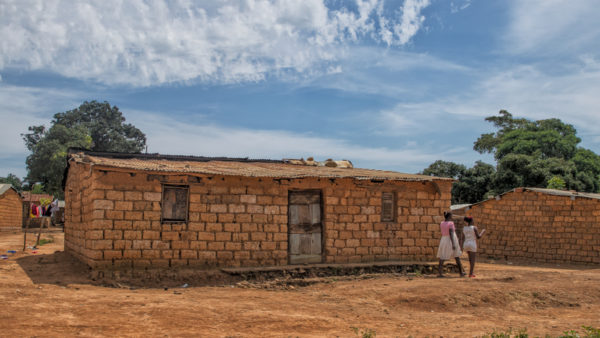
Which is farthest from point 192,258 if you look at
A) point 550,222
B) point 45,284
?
point 550,222

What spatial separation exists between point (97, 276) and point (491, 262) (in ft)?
42.8

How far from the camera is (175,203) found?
10438 mm

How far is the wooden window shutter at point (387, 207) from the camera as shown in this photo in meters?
12.7

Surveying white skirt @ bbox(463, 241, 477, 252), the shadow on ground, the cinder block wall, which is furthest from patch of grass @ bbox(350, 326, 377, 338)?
white skirt @ bbox(463, 241, 477, 252)

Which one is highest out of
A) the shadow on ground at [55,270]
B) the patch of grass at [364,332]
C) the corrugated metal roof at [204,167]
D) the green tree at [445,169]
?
the green tree at [445,169]

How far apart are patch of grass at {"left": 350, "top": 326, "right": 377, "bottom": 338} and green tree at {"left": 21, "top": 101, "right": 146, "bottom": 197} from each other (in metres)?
34.0

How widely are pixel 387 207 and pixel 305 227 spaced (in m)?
2.28

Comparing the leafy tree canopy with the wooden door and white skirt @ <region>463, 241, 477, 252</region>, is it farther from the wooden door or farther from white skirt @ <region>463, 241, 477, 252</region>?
the wooden door

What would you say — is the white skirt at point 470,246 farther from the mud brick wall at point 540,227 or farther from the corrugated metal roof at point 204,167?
the mud brick wall at point 540,227

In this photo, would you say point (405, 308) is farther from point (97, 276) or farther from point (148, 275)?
point (97, 276)

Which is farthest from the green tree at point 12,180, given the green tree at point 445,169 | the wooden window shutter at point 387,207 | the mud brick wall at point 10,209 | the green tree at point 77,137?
the wooden window shutter at point 387,207

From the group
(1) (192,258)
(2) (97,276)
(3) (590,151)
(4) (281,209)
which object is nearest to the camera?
(2) (97,276)

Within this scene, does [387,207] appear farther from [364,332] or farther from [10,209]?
[10,209]

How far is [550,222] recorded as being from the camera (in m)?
17.0
